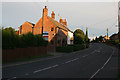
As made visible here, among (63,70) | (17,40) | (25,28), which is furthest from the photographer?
(25,28)

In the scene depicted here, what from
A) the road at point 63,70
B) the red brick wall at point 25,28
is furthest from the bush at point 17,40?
the red brick wall at point 25,28

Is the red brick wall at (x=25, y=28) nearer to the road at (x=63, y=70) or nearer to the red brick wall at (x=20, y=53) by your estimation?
the red brick wall at (x=20, y=53)

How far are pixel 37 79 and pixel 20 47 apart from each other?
1143cm

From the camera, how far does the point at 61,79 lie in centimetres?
749

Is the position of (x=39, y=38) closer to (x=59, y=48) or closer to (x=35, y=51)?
(x=35, y=51)

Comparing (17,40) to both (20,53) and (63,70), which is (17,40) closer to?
(20,53)

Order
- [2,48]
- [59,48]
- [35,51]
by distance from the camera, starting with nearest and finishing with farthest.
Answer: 1. [2,48]
2. [35,51]
3. [59,48]

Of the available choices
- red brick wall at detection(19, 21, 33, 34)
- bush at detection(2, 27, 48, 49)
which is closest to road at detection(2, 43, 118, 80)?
bush at detection(2, 27, 48, 49)

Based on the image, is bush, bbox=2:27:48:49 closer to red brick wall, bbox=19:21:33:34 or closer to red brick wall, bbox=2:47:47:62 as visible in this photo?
red brick wall, bbox=2:47:47:62

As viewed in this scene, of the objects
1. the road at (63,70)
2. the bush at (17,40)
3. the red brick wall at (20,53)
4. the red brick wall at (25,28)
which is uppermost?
the red brick wall at (25,28)

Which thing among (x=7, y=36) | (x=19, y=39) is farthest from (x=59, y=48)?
(x=7, y=36)

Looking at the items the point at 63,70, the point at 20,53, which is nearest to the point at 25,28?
the point at 20,53

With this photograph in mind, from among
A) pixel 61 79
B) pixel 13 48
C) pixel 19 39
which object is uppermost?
pixel 19 39

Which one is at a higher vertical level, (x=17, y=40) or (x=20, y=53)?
(x=17, y=40)
